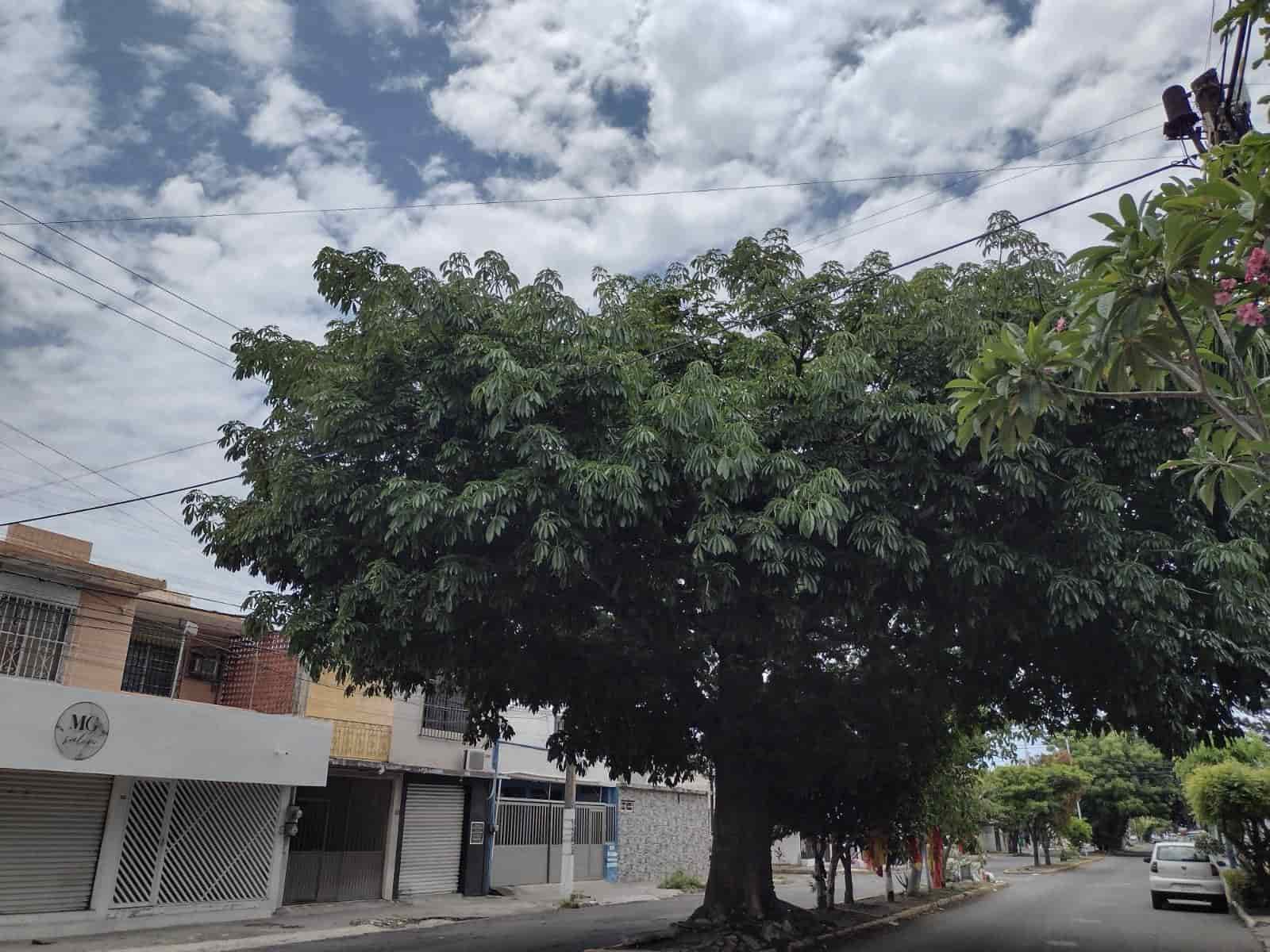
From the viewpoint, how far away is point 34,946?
13.4 meters

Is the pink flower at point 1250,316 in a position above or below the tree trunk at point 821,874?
above

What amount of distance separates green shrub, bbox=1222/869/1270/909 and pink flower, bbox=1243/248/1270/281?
22.2 metres

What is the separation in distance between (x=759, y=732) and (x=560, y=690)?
2.86 meters

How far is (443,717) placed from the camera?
22859 millimetres

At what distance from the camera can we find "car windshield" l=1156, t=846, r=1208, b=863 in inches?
861

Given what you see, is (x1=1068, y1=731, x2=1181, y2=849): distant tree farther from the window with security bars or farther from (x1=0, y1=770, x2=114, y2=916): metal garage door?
the window with security bars

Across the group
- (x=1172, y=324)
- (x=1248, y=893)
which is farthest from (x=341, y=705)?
(x=1248, y=893)

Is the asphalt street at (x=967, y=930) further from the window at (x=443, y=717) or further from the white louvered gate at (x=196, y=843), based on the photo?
the window at (x=443, y=717)

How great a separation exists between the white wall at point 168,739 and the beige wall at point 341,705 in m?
1.81

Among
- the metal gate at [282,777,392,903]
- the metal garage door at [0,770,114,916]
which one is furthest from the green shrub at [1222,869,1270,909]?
the metal garage door at [0,770,114,916]

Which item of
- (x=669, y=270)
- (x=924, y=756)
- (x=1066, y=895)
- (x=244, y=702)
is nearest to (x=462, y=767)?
(x=244, y=702)

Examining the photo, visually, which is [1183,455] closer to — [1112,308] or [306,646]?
[1112,308]

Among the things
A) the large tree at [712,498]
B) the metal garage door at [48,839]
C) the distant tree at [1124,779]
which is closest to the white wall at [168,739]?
the metal garage door at [48,839]

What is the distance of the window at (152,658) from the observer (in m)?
18.8
